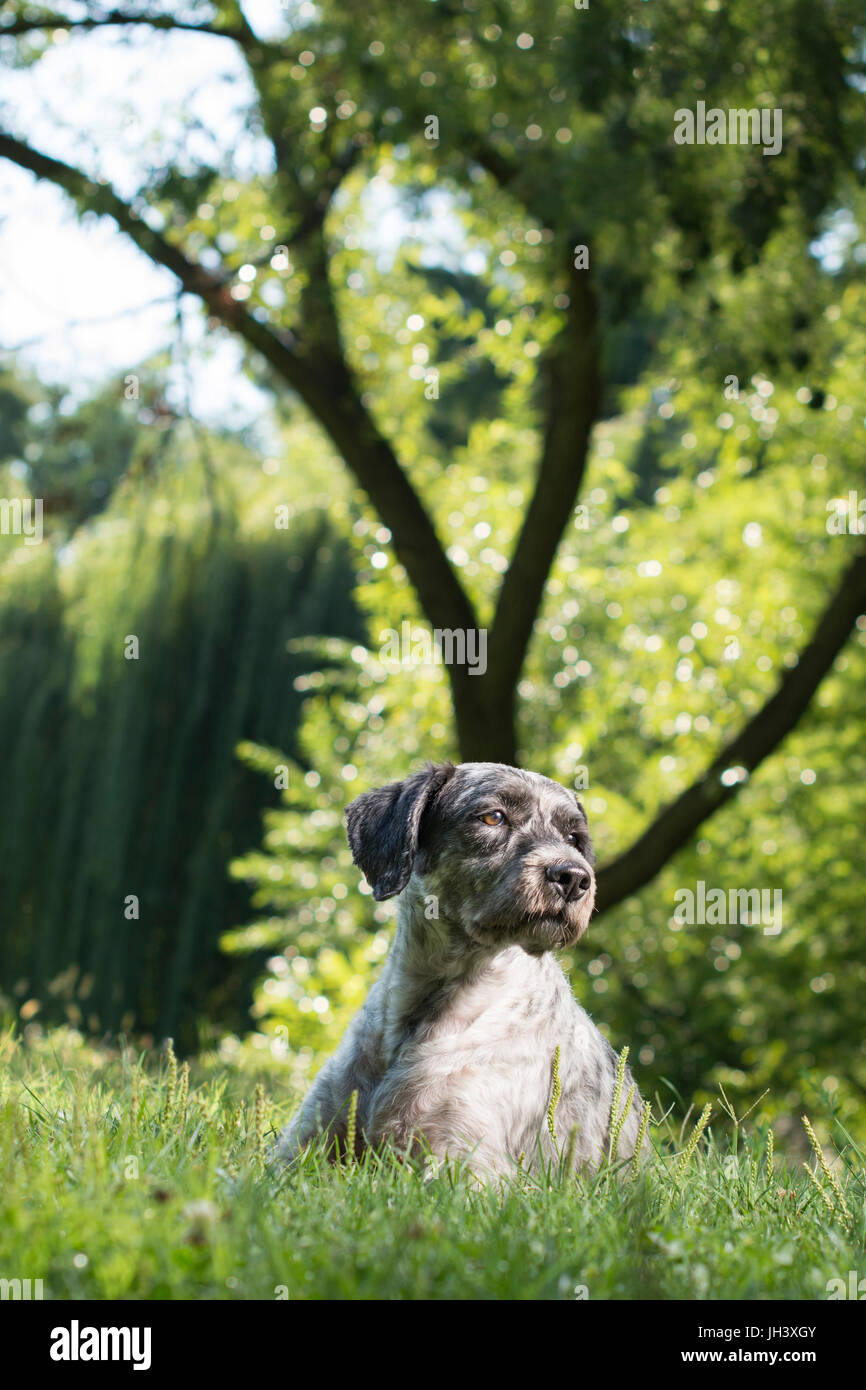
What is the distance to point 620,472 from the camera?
40.5ft

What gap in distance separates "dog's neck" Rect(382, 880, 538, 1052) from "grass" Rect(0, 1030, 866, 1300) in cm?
55

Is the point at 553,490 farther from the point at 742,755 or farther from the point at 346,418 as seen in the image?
the point at 742,755

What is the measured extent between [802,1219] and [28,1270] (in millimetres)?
1892

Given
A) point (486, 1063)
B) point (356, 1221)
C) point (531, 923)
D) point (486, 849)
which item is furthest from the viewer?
point (486, 849)

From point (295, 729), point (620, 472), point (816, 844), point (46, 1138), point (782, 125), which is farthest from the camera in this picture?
point (295, 729)

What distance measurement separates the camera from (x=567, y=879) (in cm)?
388

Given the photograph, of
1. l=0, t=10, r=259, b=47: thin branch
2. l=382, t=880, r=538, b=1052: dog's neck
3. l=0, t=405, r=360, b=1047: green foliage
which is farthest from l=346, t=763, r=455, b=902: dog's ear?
l=0, t=405, r=360, b=1047: green foliage

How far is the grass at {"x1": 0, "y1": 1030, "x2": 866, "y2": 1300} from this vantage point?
2.27 metres

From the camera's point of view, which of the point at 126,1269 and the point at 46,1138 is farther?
the point at 46,1138

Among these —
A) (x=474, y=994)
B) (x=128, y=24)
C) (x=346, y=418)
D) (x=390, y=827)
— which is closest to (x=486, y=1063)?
(x=474, y=994)

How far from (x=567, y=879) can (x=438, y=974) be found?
0.50 metres

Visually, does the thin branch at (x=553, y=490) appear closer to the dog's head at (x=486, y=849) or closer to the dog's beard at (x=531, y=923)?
the dog's head at (x=486, y=849)
